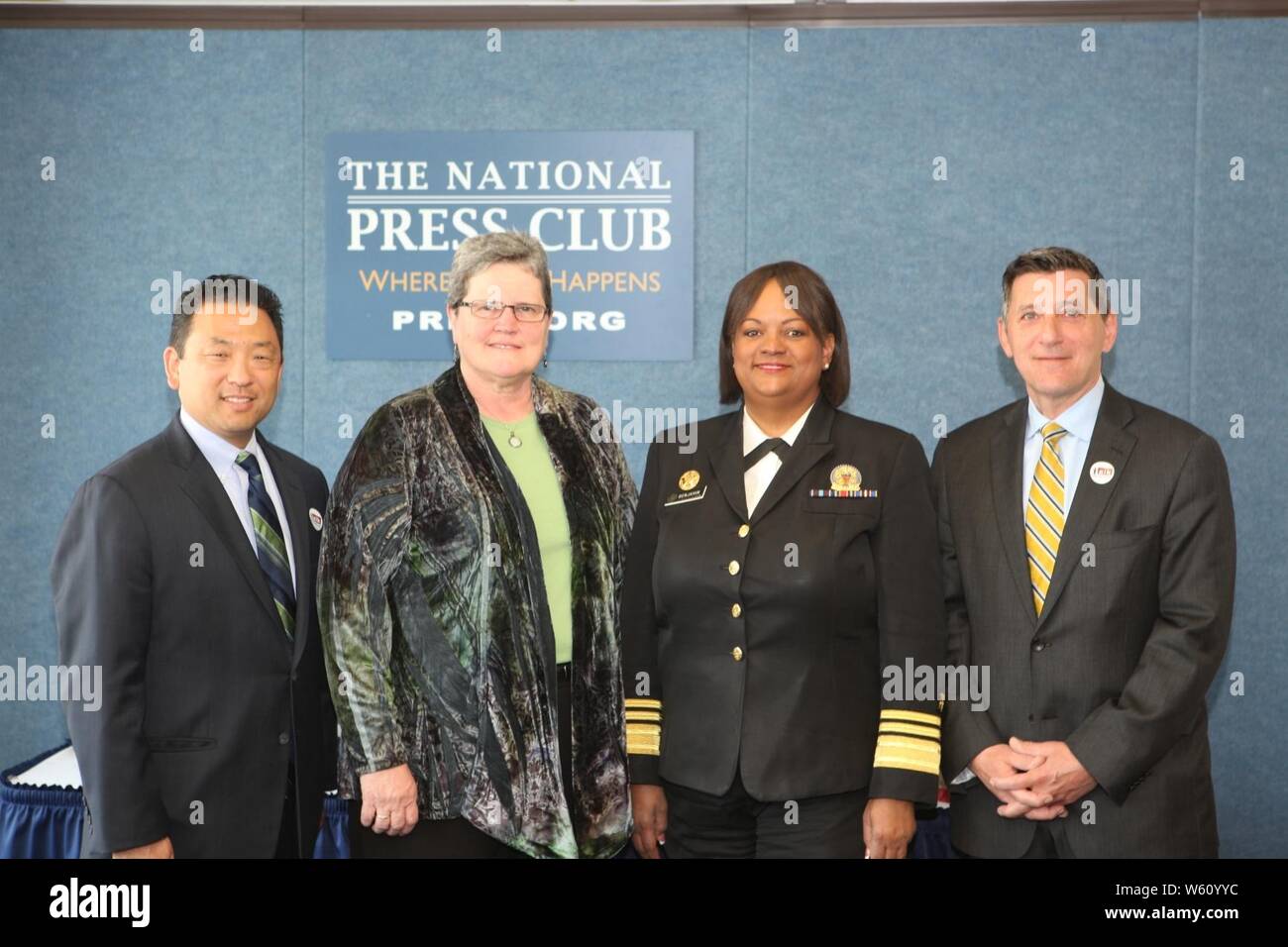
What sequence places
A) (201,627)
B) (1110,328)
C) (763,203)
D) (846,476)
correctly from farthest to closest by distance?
(763,203), (1110,328), (846,476), (201,627)

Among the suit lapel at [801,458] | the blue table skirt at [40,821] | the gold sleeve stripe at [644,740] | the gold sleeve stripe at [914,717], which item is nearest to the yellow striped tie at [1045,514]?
the gold sleeve stripe at [914,717]

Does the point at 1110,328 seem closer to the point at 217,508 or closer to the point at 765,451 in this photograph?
the point at 765,451

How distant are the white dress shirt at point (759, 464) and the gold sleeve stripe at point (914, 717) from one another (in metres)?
0.49

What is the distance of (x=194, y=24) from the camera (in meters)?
4.18

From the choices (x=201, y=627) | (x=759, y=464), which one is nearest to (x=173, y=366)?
(x=201, y=627)

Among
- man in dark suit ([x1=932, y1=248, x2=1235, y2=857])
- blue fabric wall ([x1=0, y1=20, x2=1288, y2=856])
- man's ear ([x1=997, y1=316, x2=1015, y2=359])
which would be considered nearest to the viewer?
man in dark suit ([x1=932, y1=248, x2=1235, y2=857])

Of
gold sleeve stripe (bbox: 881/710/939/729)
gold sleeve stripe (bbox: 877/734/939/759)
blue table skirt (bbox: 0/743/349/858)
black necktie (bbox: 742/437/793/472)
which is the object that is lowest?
blue table skirt (bbox: 0/743/349/858)

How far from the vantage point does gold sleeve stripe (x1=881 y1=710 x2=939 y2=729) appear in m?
2.35

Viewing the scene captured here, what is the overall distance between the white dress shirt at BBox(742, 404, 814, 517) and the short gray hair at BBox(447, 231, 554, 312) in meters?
0.51

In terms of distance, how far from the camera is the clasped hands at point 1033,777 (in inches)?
92.6

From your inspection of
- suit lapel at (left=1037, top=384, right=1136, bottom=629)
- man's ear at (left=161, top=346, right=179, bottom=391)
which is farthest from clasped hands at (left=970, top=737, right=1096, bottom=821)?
man's ear at (left=161, top=346, right=179, bottom=391)

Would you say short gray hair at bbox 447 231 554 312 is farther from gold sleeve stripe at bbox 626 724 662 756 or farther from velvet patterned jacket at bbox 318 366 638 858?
gold sleeve stripe at bbox 626 724 662 756

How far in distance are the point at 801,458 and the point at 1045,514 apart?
52 cm

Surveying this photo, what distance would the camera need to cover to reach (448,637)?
2.39 metres
